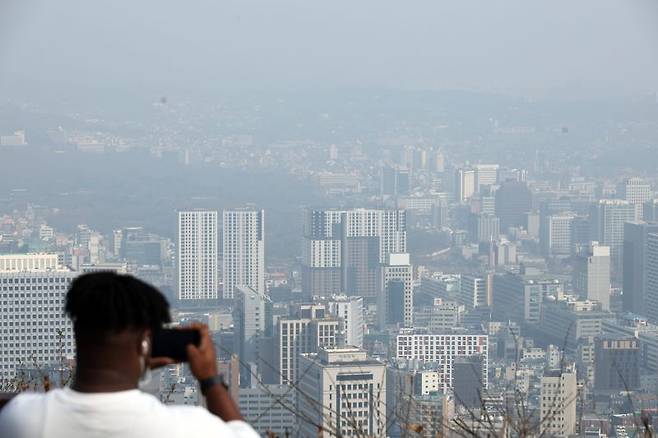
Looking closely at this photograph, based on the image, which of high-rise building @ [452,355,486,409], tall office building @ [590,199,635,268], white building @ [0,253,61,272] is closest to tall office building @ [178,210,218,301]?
white building @ [0,253,61,272]

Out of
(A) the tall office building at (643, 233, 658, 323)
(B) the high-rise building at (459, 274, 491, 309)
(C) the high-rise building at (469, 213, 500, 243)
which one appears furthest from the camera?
(C) the high-rise building at (469, 213, 500, 243)

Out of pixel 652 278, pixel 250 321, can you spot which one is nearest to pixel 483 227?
pixel 652 278

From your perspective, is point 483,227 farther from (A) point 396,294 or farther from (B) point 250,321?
(B) point 250,321

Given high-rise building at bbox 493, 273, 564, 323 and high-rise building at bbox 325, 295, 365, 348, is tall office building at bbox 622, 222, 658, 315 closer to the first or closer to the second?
high-rise building at bbox 493, 273, 564, 323

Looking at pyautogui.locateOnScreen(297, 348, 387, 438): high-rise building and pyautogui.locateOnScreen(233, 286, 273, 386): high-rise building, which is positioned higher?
pyautogui.locateOnScreen(297, 348, 387, 438): high-rise building

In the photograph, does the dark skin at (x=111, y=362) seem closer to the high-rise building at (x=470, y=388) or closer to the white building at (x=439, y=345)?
the high-rise building at (x=470, y=388)

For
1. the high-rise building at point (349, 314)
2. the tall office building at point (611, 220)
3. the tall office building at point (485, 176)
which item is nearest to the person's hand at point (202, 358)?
the high-rise building at point (349, 314)
